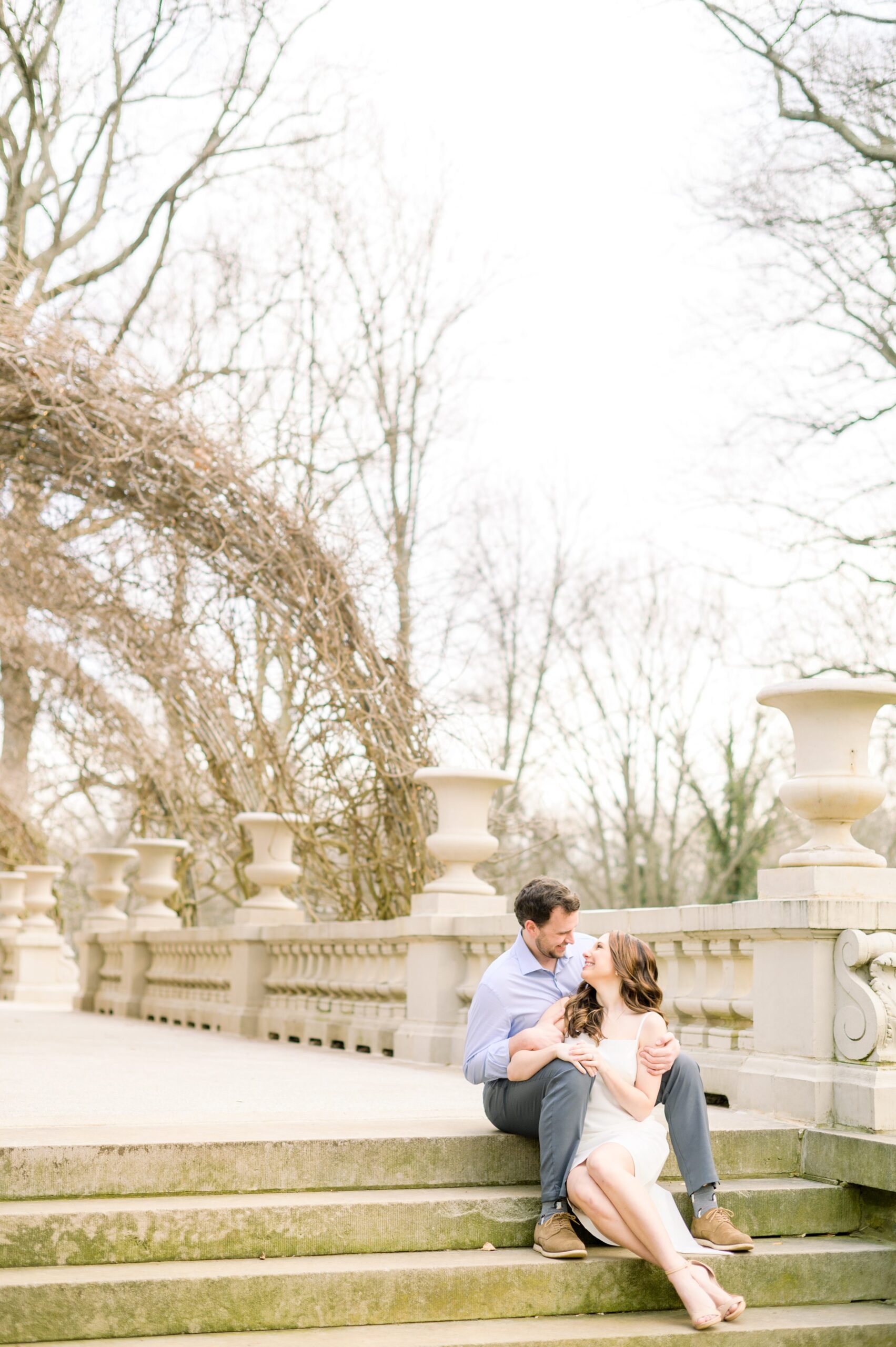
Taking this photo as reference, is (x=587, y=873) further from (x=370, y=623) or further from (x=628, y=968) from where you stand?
(x=628, y=968)

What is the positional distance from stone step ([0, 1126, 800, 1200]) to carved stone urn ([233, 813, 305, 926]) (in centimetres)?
621

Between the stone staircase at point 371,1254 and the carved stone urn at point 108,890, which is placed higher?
the carved stone urn at point 108,890

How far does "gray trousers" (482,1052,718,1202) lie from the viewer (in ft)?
16.0

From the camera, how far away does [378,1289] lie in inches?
179

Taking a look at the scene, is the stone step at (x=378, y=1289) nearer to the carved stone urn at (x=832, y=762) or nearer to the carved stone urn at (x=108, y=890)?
the carved stone urn at (x=832, y=762)

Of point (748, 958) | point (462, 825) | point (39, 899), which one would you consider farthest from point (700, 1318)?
point (39, 899)

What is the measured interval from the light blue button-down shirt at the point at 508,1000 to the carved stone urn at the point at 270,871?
597 centimetres

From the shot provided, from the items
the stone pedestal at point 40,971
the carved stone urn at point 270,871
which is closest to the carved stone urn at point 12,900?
the stone pedestal at point 40,971

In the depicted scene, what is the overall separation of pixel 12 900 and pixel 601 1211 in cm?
1684

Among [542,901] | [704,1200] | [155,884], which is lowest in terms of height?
[704,1200]

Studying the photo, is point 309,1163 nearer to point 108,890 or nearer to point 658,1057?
point 658,1057

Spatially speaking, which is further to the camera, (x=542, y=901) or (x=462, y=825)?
(x=462, y=825)

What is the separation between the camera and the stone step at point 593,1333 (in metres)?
4.30

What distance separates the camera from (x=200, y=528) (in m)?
10.8
